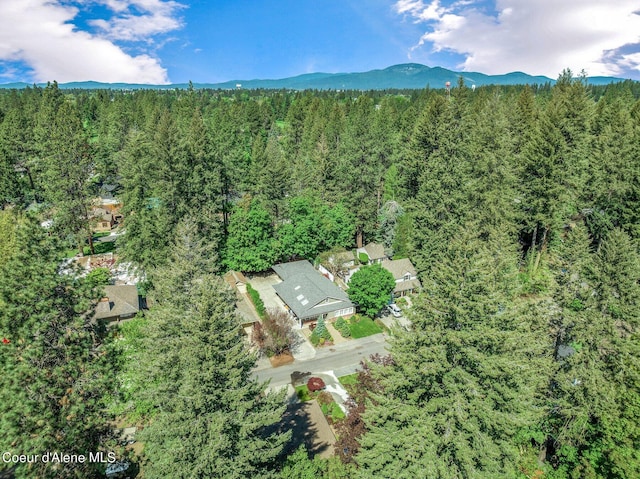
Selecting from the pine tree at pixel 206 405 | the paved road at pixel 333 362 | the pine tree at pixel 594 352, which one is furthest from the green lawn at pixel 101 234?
the pine tree at pixel 594 352

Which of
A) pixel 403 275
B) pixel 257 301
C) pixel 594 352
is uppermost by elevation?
pixel 594 352

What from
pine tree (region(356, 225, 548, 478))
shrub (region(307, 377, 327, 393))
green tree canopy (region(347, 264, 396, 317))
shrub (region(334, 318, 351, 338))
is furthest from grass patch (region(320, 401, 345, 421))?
pine tree (region(356, 225, 548, 478))

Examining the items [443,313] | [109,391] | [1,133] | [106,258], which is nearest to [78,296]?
[109,391]

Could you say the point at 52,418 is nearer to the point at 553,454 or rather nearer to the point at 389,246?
the point at 553,454

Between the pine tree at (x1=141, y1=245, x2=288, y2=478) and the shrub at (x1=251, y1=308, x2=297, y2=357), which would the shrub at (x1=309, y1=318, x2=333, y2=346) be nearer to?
the shrub at (x1=251, y1=308, x2=297, y2=357)

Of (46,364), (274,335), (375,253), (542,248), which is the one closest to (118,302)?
(274,335)

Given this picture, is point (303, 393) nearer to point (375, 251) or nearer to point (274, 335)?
point (274, 335)

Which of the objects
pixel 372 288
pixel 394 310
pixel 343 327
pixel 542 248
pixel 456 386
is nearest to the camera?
pixel 456 386
